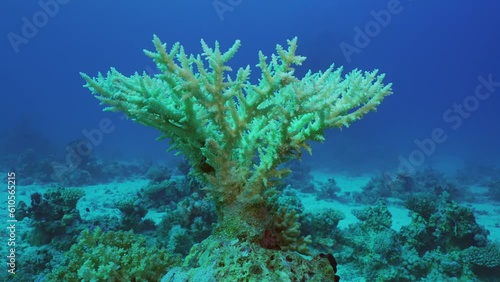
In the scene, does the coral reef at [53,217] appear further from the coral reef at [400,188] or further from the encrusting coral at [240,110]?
the coral reef at [400,188]

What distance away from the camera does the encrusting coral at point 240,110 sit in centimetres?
259

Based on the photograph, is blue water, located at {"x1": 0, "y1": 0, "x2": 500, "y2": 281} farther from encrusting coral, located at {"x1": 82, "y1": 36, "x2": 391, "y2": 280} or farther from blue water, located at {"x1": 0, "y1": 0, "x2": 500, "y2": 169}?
encrusting coral, located at {"x1": 82, "y1": 36, "x2": 391, "y2": 280}

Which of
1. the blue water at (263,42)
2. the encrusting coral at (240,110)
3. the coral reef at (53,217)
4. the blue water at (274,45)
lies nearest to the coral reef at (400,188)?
the coral reef at (53,217)

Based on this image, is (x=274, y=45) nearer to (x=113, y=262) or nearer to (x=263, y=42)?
(x=263, y=42)

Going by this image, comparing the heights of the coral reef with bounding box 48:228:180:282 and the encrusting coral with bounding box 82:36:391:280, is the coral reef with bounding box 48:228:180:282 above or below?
below

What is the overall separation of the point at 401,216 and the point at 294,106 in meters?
9.19

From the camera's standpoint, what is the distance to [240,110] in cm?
286

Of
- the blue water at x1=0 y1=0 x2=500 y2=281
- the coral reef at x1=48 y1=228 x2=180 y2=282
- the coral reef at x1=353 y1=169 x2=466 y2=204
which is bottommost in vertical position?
the coral reef at x1=48 y1=228 x2=180 y2=282

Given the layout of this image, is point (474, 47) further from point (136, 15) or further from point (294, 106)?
point (294, 106)

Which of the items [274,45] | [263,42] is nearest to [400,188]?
[263,42]

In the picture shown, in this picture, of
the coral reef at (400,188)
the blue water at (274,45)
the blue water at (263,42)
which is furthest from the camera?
the blue water at (263,42)

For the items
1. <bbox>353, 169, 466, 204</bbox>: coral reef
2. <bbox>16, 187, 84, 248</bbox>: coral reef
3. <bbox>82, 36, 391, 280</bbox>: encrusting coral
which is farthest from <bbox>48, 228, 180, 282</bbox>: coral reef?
<bbox>353, 169, 466, 204</bbox>: coral reef

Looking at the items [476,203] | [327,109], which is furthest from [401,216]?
[327,109]

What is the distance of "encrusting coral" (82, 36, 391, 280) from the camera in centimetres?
259
